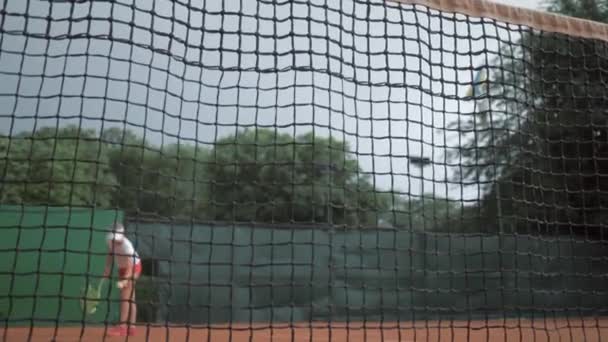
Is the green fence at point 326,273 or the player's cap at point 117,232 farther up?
the player's cap at point 117,232

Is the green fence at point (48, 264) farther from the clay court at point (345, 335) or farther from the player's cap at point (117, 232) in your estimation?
the player's cap at point (117, 232)

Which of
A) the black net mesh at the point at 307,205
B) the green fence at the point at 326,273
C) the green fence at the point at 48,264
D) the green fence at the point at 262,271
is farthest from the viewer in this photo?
the green fence at the point at 326,273

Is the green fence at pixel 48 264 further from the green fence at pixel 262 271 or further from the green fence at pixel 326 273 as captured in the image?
the green fence at pixel 326 273

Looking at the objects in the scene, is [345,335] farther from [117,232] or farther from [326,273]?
[117,232]

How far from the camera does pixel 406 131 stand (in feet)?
11.6

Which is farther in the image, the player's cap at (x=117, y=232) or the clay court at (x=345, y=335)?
the clay court at (x=345, y=335)

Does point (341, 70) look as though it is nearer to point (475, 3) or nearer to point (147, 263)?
point (475, 3)

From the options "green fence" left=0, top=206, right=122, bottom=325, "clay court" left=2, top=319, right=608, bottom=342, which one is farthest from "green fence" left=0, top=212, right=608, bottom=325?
"clay court" left=2, top=319, right=608, bottom=342

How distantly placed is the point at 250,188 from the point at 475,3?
53.9 feet

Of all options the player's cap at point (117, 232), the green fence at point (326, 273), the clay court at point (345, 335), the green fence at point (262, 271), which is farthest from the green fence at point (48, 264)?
the player's cap at point (117, 232)

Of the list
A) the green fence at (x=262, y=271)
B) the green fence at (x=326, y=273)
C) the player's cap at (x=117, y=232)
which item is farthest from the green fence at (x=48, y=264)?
the player's cap at (x=117, y=232)

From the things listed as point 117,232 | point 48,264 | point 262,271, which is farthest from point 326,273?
point 117,232

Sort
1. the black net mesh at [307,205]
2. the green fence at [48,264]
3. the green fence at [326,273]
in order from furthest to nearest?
the green fence at [326,273], the green fence at [48,264], the black net mesh at [307,205]

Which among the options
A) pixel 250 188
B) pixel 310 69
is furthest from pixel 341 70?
pixel 250 188
